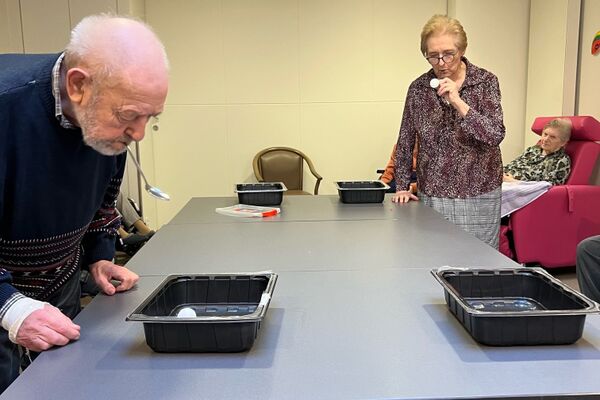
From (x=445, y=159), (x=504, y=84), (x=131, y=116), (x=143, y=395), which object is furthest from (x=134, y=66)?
(x=504, y=84)

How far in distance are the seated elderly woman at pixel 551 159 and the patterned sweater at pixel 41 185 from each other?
336cm

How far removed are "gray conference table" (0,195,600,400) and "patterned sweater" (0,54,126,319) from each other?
6.6 inches

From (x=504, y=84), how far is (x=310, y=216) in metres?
3.16

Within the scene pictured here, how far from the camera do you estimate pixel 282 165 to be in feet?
16.1

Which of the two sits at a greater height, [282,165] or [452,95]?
[452,95]

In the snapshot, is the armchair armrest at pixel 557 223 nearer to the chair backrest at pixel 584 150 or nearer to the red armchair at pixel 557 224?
the red armchair at pixel 557 224

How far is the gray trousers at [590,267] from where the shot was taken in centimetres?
254

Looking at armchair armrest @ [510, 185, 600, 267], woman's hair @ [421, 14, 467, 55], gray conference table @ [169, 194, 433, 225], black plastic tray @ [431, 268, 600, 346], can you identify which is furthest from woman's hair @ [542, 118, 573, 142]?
black plastic tray @ [431, 268, 600, 346]

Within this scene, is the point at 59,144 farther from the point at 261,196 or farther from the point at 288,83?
the point at 288,83

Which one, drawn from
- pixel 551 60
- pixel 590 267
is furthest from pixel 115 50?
pixel 551 60

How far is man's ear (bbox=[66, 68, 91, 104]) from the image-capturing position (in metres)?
1.08

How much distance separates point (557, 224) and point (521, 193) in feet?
1.08

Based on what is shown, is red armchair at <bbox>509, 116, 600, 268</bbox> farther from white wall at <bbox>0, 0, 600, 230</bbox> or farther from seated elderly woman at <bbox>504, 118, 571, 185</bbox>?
white wall at <bbox>0, 0, 600, 230</bbox>

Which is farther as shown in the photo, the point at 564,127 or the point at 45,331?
the point at 564,127
